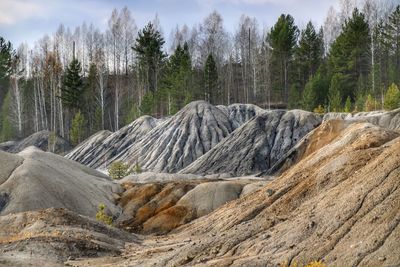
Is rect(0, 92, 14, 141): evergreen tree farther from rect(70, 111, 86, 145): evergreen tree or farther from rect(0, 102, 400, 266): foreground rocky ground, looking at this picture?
rect(0, 102, 400, 266): foreground rocky ground

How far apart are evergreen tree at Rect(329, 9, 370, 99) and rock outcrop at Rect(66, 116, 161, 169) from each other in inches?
880

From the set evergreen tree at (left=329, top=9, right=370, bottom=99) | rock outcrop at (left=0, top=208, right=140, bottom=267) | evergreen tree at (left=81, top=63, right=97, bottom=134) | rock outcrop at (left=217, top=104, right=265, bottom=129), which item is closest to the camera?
rock outcrop at (left=0, top=208, right=140, bottom=267)

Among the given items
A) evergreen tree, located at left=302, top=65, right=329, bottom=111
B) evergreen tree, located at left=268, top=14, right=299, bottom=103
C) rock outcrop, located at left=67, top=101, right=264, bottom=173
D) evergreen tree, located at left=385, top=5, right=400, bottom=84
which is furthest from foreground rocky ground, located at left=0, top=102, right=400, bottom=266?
evergreen tree, located at left=268, top=14, right=299, bottom=103

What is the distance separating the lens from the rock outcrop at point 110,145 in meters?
61.3

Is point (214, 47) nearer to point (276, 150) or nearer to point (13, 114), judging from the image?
point (13, 114)

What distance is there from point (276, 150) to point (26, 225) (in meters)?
31.9

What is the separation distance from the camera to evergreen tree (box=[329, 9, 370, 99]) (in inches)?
2500

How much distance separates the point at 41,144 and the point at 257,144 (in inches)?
1314

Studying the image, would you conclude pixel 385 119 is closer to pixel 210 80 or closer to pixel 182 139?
pixel 182 139

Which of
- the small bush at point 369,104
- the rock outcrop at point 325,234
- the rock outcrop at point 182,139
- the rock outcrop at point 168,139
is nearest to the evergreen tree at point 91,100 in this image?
the rock outcrop at point 168,139

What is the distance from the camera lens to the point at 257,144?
166 ft

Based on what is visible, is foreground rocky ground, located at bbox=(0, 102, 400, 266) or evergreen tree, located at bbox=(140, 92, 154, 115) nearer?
foreground rocky ground, located at bbox=(0, 102, 400, 266)

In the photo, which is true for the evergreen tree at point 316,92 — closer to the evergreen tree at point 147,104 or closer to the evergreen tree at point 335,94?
the evergreen tree at point 335,94

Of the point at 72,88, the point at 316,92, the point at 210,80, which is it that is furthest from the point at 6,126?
the point at 316,92
